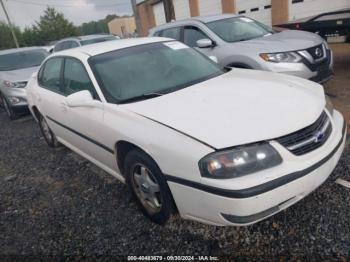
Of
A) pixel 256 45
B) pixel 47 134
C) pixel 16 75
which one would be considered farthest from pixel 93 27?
pixel 256 45

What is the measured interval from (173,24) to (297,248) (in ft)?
17.3

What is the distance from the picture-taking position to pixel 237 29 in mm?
5883

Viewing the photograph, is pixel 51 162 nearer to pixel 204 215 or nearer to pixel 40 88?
pixel 40 88

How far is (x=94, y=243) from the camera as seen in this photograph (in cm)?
265

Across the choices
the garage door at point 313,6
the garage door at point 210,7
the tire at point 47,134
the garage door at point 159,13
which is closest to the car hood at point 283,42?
the tire at point 47,134

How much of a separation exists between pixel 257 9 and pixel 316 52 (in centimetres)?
1129

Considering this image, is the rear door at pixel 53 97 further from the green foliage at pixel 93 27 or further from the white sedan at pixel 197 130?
the green foliage at pixel 93 27

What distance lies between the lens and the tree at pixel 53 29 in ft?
143

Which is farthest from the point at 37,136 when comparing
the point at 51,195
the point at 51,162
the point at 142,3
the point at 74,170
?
the point at 142,3

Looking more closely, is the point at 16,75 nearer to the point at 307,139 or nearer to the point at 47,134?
the point at 47,134

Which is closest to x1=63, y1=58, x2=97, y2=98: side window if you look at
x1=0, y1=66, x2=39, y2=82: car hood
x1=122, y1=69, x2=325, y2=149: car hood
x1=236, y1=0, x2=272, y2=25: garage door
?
x1=122, y1=69, x2=325, y2=149: car hood

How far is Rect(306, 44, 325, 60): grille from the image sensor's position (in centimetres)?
479

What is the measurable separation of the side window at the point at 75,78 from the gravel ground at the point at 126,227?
1.13 m

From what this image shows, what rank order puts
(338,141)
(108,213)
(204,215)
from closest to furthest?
(204,215), (338,141), (108,213)
